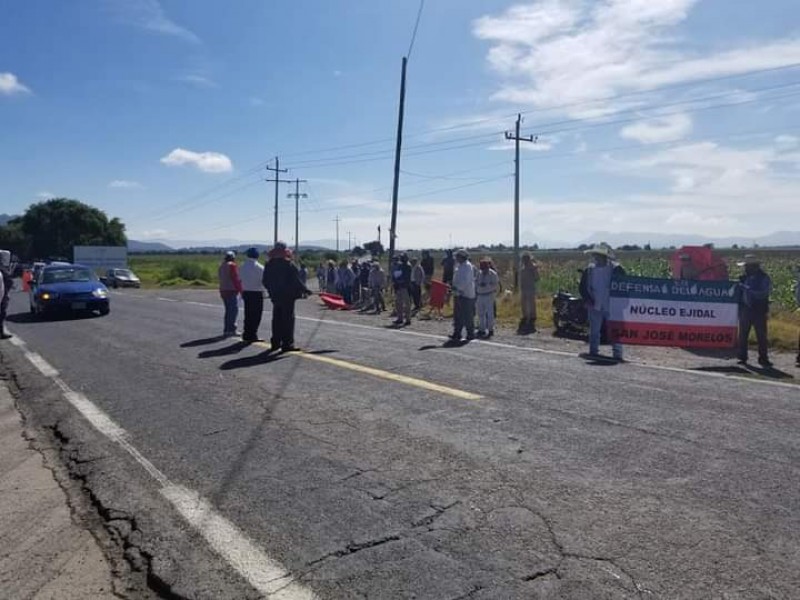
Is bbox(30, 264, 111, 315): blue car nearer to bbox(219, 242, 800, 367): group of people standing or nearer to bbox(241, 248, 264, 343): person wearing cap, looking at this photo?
bbox(219, 242, 800, 367): group of people standing

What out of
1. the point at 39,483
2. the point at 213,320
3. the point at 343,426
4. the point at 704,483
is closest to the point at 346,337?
the point at 213,320

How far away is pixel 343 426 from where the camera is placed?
7043mm

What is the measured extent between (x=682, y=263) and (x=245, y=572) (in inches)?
504

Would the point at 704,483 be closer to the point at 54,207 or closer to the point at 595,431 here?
the point at 595,431

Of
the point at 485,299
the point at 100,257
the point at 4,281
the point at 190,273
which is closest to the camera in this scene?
the point at 4,281

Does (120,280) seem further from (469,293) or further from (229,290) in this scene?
(469,293)

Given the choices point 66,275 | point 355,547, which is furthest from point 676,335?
point 66,275

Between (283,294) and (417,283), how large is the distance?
9.58 m

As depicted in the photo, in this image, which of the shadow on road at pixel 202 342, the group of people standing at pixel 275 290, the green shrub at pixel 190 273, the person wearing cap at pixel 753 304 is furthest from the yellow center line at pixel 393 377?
the green shrub at pixel 190 273

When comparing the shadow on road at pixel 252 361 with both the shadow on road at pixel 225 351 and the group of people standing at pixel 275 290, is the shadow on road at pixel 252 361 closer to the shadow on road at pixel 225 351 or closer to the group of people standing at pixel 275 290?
the group of people standing at pixel 275 290

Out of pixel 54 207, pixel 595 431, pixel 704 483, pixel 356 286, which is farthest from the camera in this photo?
pixel 54 207

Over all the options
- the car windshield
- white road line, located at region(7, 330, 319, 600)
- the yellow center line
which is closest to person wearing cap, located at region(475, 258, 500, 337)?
the yellow center line

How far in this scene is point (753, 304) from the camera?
12.0 meters

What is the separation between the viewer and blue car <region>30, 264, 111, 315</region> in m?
20.4
